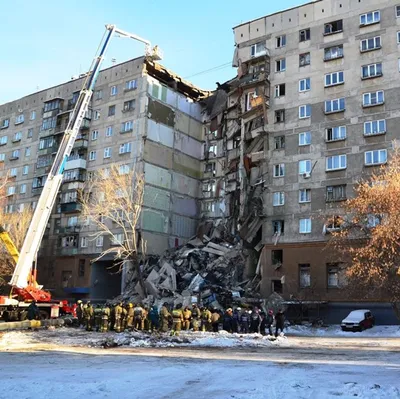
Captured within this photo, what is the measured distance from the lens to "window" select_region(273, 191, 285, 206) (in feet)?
133

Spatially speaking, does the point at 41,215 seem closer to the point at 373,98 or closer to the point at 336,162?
the point at 336,162

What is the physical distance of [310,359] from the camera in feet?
53.2

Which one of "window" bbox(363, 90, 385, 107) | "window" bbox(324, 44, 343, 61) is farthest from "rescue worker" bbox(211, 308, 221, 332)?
"window" bbox(324, 44, 343, 61)

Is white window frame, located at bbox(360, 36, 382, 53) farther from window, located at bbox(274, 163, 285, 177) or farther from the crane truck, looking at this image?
the crane truck

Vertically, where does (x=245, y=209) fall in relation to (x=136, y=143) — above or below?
below

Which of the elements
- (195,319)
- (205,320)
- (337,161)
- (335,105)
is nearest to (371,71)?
(335,105)

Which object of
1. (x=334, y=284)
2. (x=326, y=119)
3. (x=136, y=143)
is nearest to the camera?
(x=334, y=284)

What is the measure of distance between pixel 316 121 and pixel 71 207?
27969mm

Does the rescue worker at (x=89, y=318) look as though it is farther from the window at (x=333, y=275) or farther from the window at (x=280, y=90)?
the window at (x=280, y=90)

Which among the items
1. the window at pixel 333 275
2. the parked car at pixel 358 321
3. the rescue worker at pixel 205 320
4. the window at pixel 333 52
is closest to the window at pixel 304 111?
the window at pixel 333 52

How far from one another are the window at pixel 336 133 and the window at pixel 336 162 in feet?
4.87

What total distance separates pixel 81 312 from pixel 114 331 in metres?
3.43

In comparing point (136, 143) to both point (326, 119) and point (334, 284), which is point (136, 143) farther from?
point (334, 284)

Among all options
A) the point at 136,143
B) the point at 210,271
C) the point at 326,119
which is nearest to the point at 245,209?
the point at 210,271
